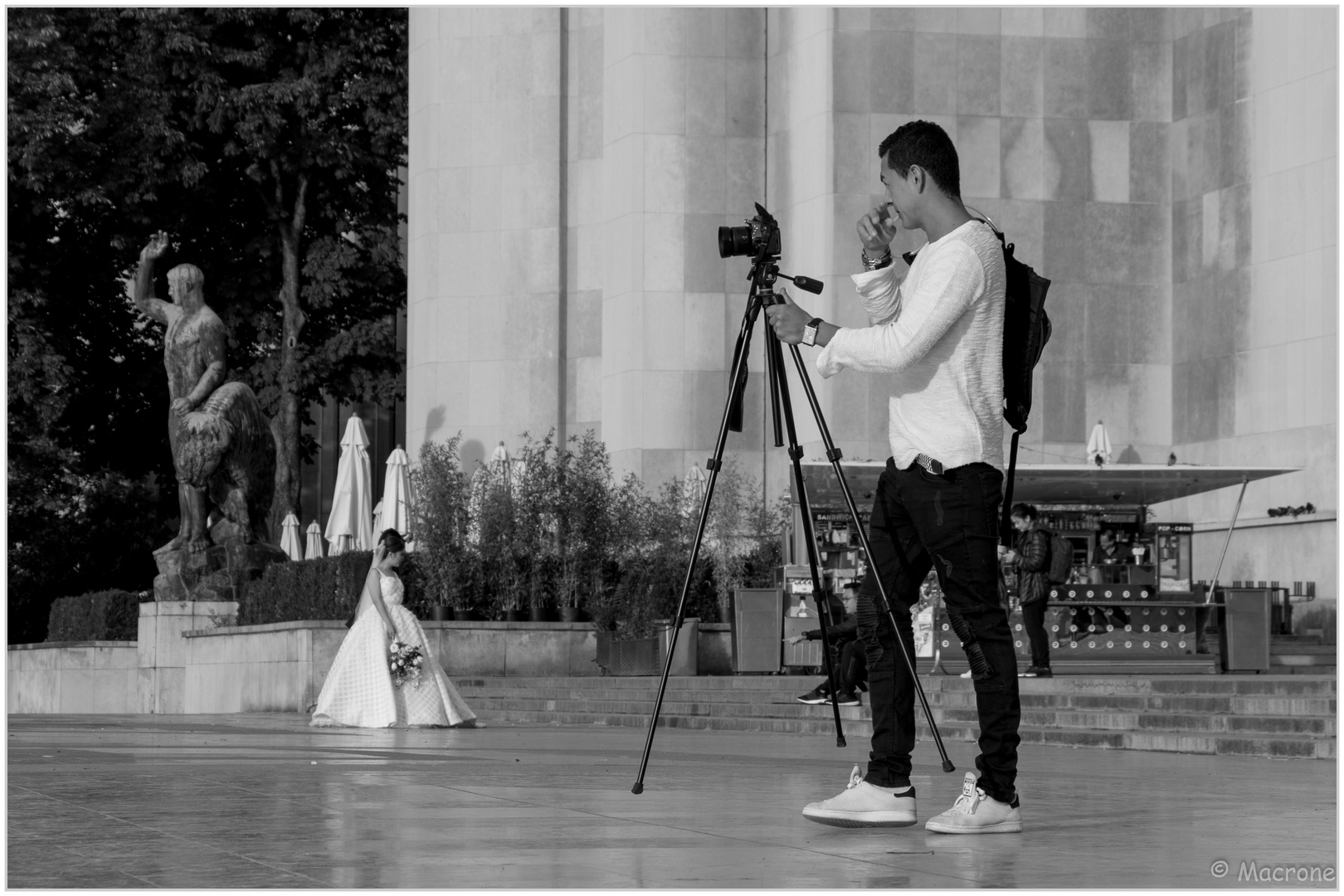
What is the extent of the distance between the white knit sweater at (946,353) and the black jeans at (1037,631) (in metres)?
11.3

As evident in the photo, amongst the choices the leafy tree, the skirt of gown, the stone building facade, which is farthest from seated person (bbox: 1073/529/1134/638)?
the leafy tree

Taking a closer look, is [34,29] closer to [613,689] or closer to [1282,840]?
[613,689]

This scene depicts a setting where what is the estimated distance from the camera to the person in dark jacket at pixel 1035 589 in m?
18.0

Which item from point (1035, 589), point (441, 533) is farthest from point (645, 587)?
point (1035, 589)

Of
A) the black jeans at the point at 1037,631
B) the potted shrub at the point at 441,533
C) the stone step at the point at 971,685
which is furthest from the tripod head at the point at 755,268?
the potted shrub at the point at 441,533

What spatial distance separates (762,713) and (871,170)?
13.6 metres

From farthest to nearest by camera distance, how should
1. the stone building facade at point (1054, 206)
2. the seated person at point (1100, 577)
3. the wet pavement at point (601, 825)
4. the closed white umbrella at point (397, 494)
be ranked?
the closed white umbrella at point (397, 494), the stone building facade at point (1054, 206), the seated person at point (1100, 577), the wet pavement at point (601, 825)

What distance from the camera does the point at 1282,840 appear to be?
21.1 feet

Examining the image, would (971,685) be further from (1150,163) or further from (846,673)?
A: (1150,163)

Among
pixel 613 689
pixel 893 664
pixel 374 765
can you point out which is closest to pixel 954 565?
pixel 893 664

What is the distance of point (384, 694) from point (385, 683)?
89 millimetres

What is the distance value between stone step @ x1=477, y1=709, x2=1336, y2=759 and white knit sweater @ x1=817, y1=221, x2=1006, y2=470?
611 centimetres

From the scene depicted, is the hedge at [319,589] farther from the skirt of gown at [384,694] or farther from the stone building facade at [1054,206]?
the stone building facade at [1054,206]

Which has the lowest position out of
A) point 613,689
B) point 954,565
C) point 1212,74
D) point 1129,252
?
point 613,689
